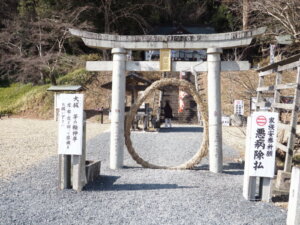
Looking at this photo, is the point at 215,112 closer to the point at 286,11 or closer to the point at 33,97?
the point at 286,11

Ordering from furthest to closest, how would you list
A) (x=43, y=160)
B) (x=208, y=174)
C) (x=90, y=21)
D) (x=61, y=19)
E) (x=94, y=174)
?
(x=90, y=21)
(x=61, y=19)
(x=43, y=160)
(x=208, y=174)
(x=94, y=174)

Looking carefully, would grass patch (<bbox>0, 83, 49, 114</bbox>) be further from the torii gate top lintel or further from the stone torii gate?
the stone torii gate

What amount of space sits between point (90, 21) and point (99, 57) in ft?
9.29

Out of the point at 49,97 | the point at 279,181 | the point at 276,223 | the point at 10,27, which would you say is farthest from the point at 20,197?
the point at 10,27

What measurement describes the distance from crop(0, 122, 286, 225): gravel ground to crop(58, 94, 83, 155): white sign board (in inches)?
27.6

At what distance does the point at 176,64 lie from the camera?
Answer: 5918 millimetres

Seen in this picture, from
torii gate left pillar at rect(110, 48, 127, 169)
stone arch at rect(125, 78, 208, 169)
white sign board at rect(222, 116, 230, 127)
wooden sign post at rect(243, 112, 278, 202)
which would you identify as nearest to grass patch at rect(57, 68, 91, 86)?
white sign board at rect(222, 116, 230, 127)

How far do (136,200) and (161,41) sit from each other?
325 centimetres

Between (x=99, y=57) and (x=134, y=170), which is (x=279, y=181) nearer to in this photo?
(x=134, y=170)

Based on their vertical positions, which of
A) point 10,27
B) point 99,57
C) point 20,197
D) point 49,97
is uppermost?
point 10,27

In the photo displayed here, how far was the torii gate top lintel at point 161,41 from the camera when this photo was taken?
564 centimetres

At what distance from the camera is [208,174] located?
5512mm

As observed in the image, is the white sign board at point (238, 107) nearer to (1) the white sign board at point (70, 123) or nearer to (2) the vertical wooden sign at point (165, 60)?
(2) the vertical wooden sign at point (165, 60)

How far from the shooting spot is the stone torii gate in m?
5.62
